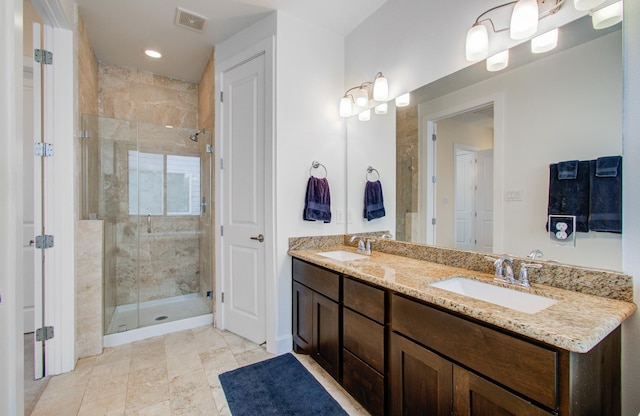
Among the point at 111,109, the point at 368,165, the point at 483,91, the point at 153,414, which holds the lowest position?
the point at 153,414

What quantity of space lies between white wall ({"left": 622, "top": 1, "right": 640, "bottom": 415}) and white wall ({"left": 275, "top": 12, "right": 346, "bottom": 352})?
1.74 m

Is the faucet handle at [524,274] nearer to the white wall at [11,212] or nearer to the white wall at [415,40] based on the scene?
the white wall at [415,40]

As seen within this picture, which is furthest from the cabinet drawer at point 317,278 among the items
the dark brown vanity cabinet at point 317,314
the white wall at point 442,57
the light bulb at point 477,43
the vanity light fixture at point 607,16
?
the vanity light fixture at point 607,16

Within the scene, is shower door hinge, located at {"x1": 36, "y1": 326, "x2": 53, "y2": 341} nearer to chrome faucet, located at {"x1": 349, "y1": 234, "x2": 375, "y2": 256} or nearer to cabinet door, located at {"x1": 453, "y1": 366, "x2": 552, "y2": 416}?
chrome faucet, located at {"x1": 349, "y1": 234, "x2": 375, "y2": 256}

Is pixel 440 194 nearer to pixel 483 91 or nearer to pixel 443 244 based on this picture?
pixel 443 244

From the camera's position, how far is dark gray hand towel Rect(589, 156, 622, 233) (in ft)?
3.59

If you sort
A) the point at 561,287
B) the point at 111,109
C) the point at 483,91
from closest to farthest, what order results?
1. the point at 561,287
2. the point at 483,91
3. the point at 111,109

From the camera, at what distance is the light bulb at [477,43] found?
1.48 meters

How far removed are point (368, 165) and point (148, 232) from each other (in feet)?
8.42

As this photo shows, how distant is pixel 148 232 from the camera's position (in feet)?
10.4

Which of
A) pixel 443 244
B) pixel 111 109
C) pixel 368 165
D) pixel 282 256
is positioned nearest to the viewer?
pixel 443 244

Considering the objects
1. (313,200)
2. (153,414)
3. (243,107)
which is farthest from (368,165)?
(153,414)

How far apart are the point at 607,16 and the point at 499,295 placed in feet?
4.03

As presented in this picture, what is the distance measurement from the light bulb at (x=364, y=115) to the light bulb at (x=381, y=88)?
200mm
